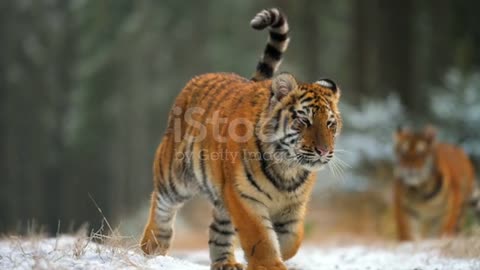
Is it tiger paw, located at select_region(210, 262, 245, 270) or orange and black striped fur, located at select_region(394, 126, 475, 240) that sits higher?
orange and black striped fur, located at select_region(394, 126, 475, 240)

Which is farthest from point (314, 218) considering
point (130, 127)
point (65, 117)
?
point (65, 117)

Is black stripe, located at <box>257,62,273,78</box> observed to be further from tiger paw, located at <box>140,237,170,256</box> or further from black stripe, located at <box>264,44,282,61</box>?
tiger paw, located at <box>140,237,170,256</box>

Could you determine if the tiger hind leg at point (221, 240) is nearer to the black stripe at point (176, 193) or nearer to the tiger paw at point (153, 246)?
the black stripe at point (176, 193)

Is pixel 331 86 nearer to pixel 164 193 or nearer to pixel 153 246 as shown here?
pixel 164 193

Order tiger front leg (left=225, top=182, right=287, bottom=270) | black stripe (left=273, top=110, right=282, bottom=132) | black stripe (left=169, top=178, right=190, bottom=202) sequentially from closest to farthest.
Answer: tiger front leg (left=225, top=182, right=287, bottom=270), black stripe (left=273, top=110, right=282, bottom=132), black stripe (left=169, top=178, right=190, bottom=202)

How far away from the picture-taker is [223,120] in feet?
16.9

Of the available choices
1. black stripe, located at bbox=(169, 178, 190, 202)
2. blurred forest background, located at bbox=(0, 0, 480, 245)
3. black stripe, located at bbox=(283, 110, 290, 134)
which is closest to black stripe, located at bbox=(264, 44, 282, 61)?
black stripe, located at bbox=(169, 178, 190, 202)

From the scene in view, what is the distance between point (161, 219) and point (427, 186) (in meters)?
4.80

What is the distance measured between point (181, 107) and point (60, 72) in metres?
18.0

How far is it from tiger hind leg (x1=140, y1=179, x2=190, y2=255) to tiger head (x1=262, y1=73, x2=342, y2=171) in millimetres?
1338

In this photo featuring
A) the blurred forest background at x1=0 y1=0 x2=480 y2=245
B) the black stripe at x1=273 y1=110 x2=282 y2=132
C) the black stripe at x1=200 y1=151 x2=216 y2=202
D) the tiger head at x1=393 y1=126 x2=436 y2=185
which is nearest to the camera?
the black stripe at x1=273 y1=110 x2=282 y2=132

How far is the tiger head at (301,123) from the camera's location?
4.57 meters

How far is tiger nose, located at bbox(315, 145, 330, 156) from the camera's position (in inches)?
178

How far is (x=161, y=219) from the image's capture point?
5879 millimetres
